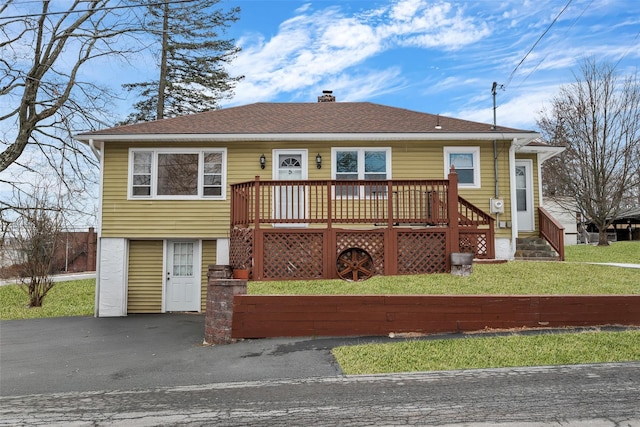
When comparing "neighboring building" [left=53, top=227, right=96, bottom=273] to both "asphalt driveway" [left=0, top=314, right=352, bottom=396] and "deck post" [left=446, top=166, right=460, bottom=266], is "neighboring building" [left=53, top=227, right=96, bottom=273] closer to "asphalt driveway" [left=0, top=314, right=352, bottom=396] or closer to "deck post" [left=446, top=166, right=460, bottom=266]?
"asphalt driveway" [left=0, top=314, right=352, bottom=396]

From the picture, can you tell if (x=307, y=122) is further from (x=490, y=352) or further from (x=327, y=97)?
(x=490, y=352)

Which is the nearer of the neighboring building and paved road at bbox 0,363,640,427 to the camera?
paved road at bbox 0,363,640,427

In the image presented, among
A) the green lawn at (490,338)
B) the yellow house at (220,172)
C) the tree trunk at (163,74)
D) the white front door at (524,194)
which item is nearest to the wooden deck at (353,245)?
the green lawn at (490,338)

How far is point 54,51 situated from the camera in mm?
16656

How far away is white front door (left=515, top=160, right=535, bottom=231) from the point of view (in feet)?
43.4

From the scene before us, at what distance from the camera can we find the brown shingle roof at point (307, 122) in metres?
12.1

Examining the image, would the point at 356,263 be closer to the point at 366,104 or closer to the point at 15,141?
the point at 366,104

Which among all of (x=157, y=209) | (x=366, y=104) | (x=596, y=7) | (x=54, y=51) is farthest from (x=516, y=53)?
(x=54, y=51)

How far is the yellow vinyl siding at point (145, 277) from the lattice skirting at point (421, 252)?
7.03 meters

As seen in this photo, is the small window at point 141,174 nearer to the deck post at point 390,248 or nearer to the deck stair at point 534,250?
the deck post at point 390,248

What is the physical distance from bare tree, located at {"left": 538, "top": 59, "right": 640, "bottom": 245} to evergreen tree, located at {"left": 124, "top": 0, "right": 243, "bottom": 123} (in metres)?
18.0

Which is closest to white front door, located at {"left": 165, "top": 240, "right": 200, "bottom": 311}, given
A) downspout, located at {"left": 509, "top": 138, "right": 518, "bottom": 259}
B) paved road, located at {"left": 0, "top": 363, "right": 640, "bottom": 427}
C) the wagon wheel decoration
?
the wagon wheel decoration

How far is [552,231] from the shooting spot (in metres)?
12.6

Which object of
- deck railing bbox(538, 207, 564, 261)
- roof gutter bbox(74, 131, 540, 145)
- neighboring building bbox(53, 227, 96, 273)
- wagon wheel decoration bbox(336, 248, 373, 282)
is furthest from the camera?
neighboring building bbox(53, 227, 96, 273)
